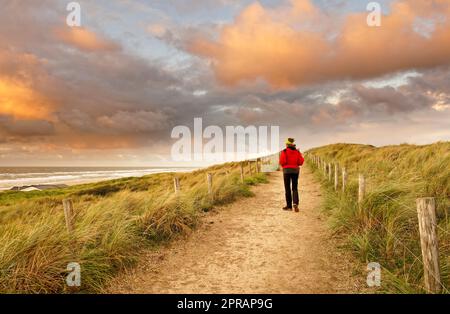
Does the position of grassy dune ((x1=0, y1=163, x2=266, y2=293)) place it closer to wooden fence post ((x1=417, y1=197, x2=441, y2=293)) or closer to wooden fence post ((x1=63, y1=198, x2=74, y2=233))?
wooden fence post ((x1=63, y1=198, x2=74, y2=233))

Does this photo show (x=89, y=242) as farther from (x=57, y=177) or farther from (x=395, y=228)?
(x=57, y=177)

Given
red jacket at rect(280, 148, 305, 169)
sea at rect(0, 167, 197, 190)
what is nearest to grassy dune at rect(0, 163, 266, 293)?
red jacket at rect(280, 148, 305, 169)

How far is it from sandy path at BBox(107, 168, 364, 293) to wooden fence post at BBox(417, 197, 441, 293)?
3.63 feet

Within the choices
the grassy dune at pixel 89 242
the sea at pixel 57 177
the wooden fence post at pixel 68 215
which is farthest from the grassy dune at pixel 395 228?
the sea at pixel 57 177

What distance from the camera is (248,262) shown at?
6.09 metres

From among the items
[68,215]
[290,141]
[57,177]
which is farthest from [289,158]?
[57,177]

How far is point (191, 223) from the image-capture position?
8383mm

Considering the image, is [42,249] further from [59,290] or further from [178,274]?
[178,274]

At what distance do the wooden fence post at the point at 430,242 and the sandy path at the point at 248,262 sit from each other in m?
1.11

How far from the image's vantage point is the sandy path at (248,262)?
199 inches

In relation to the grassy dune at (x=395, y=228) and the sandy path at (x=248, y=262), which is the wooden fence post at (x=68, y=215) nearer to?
the sandy path at (x=248, y=262)
